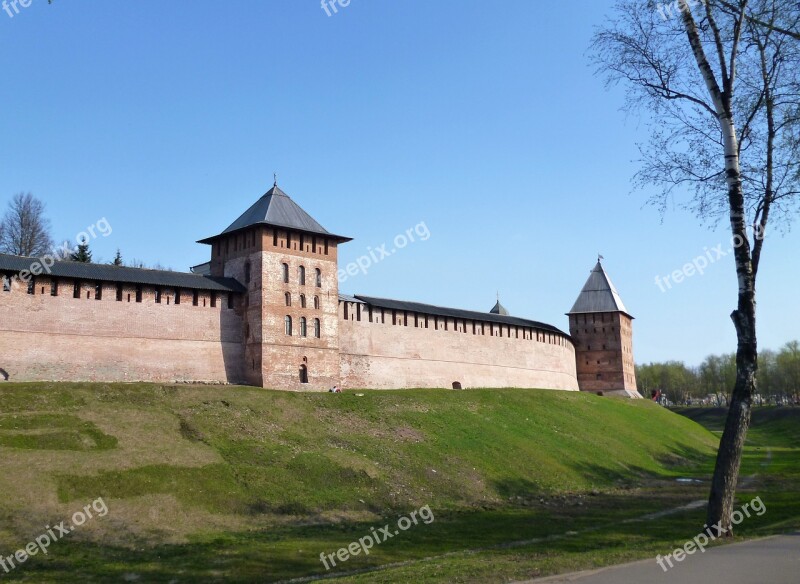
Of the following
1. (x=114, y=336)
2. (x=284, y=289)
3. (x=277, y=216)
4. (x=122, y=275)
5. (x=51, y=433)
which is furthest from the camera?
(x=277, y=216)

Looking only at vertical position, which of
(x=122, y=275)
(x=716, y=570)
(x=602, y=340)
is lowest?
(x=716, y=570)

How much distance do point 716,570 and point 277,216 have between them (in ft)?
74.9

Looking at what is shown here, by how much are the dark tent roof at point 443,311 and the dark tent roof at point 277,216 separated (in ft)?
11.1

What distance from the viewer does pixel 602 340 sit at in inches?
1914

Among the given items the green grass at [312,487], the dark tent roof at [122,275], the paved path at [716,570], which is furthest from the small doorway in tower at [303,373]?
the paved path at [716,570]

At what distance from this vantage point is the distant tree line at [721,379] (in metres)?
75.5

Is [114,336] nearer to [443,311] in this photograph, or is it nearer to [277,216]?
[277,216]

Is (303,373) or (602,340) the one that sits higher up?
(602,340)

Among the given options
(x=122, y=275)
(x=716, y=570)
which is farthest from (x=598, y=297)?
(x=716, y=570)

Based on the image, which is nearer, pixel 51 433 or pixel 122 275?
pixel 51 433

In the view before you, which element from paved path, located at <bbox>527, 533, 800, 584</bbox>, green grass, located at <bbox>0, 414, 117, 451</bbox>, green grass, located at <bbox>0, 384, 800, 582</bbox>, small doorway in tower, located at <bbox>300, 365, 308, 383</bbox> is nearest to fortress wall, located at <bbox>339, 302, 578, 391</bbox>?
small doorway in tower, located at <bbox>300, 365, 308, 383</bbox>

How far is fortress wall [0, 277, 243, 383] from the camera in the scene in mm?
22516

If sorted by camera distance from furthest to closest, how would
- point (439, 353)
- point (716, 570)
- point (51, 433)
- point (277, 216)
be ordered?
point (439, 353), point (277, 216), point (51, 433), point (716, 570)

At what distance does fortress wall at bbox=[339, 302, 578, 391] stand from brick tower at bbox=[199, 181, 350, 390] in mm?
1909
